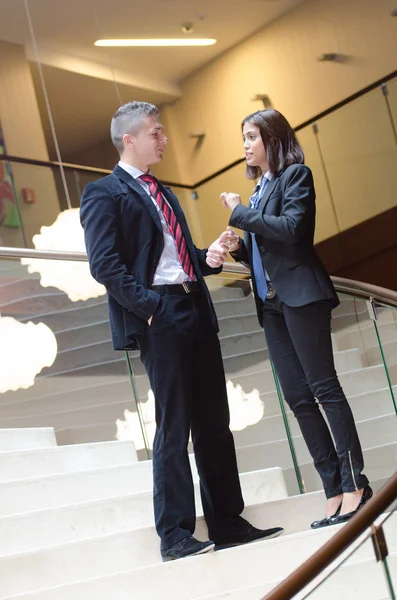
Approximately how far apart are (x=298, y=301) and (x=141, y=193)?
0.63 m

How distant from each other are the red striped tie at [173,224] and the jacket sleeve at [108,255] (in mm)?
174

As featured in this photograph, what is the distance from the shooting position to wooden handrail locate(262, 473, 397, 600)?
1.86m

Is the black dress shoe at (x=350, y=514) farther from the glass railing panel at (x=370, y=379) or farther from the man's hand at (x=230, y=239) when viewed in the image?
the glass railing panel at (x=370, y=379)

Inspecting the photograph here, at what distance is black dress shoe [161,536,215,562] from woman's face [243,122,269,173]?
132cm

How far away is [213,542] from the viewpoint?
2.65 meters

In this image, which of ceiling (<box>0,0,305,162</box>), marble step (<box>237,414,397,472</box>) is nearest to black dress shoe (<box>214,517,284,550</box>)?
marble step (<box>237,414,397,472</box>)

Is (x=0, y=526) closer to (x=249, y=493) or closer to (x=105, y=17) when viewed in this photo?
(x=249, y=493)

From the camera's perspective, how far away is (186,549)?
2639mm

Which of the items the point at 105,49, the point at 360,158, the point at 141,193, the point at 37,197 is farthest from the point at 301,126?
the point at 141,193

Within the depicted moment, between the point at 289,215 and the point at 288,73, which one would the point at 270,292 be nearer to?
the point at 289,215

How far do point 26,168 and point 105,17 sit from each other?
1678mm

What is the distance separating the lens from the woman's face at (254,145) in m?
3.13

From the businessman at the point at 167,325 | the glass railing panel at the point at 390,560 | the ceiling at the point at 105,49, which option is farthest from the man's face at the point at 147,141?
the ceiling at the point at 105,49

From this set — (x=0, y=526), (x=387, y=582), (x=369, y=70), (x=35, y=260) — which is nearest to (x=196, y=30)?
(x=369, y=70)
